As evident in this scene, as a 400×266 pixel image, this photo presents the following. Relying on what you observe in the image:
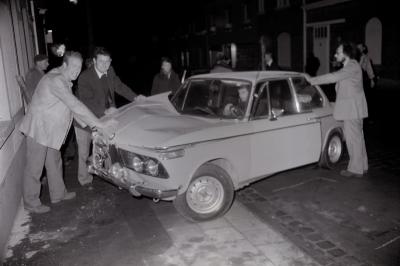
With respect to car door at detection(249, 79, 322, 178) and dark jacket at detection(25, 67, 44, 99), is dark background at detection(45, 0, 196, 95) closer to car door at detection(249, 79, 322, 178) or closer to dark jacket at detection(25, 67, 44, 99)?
dark jacket at detection(25, 67, 44, 99)

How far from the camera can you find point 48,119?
535cm

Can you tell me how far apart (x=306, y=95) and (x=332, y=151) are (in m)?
1.38

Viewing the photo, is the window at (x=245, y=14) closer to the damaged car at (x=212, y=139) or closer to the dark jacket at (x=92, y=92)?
the damaged car at (x=212, y=139)

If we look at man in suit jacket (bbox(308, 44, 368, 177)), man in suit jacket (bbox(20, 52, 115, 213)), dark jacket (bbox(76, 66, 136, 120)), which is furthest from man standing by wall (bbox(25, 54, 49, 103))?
man in suit jacket (bbox(308, 44, 368, 177))

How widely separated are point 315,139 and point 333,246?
2096 millimetres

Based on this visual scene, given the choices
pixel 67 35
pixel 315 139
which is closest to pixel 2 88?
pixel 315 139

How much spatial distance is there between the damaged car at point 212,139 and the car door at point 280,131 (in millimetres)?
14

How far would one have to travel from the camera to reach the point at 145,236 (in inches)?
184

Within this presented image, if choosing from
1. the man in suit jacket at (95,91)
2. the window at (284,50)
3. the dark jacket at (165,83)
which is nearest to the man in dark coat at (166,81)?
the dark jacket at (165,83)

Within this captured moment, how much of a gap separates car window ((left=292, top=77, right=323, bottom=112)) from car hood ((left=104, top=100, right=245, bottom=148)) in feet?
4.77

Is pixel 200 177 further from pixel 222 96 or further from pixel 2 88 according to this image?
pixel 2 88

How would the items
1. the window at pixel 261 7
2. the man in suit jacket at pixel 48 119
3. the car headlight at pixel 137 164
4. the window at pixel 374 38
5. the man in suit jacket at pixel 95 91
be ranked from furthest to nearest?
the window at pixel 261 7, the window at pixel 374 38, the man in suit jacket at pixel 95 91, the man in suit jacket at pixel 48 119, the car headlight at pixel 137 164

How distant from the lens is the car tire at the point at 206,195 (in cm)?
479

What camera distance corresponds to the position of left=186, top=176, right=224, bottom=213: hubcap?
4.84 m
